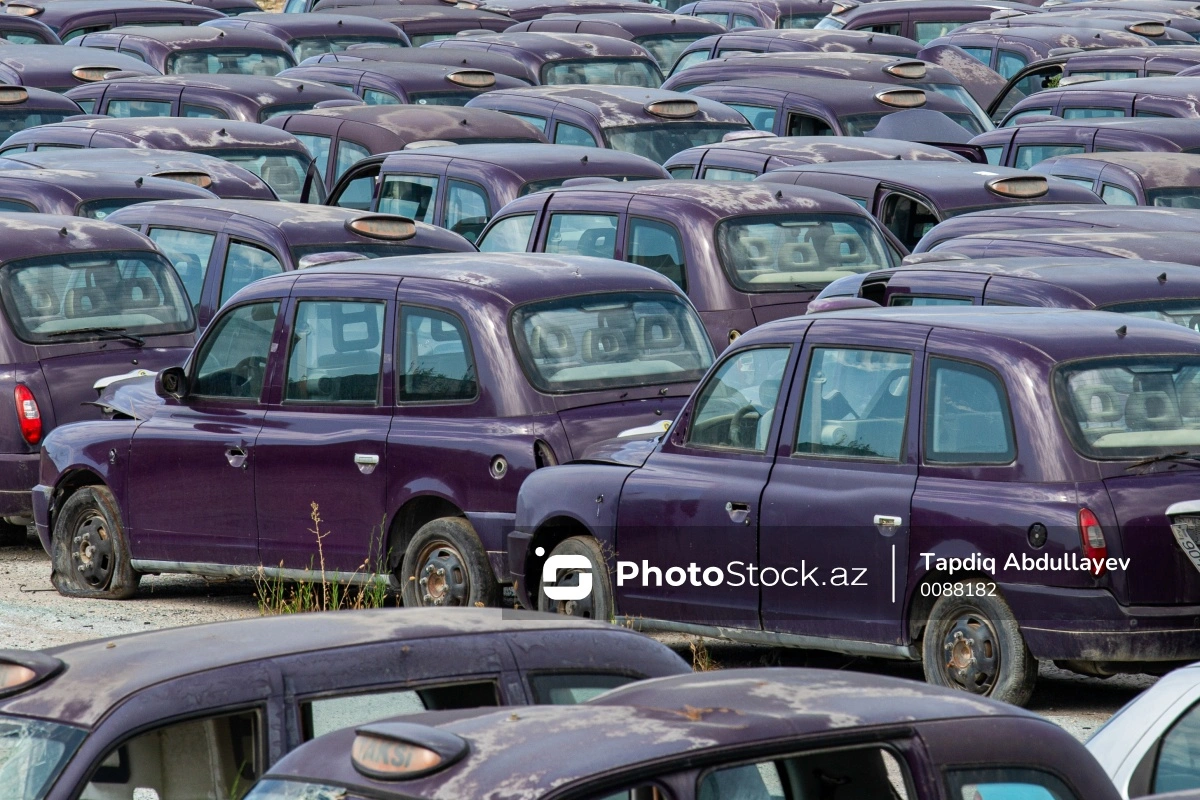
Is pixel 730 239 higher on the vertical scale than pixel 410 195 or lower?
higher

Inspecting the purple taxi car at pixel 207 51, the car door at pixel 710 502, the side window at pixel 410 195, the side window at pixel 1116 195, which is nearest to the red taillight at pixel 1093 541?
the car door at pixel 710 502

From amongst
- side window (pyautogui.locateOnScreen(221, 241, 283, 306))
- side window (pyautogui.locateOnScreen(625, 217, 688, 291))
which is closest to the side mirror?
side window (pyautogui.locateOnScreen(221, 241, 283, 306))

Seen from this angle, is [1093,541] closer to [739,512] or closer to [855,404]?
[855,404]

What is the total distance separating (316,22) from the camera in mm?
26922

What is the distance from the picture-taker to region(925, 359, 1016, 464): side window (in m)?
8.39

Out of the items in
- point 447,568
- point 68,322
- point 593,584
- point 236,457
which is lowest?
point 447,568

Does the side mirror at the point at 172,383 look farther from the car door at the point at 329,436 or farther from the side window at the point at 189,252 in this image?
the side window at the point at 189,252

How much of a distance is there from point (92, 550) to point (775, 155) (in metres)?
6.46

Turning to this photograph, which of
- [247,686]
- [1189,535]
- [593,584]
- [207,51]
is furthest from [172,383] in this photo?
[207,51]

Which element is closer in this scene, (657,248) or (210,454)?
(210,454)

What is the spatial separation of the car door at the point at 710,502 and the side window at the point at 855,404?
0.15m

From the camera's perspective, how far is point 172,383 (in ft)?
37.1

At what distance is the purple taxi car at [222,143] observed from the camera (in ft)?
59.1

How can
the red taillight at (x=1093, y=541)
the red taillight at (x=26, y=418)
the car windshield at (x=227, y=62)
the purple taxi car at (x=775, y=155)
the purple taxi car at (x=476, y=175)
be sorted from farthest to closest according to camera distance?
the car windshield at (x=227, y=62)
the purple taxi car at (x=775, y=155)
the purple taxi car at (x=476, y=175)
the red taillight at (x=26, y=418)
the red taillight at (x=1093, y=541)
